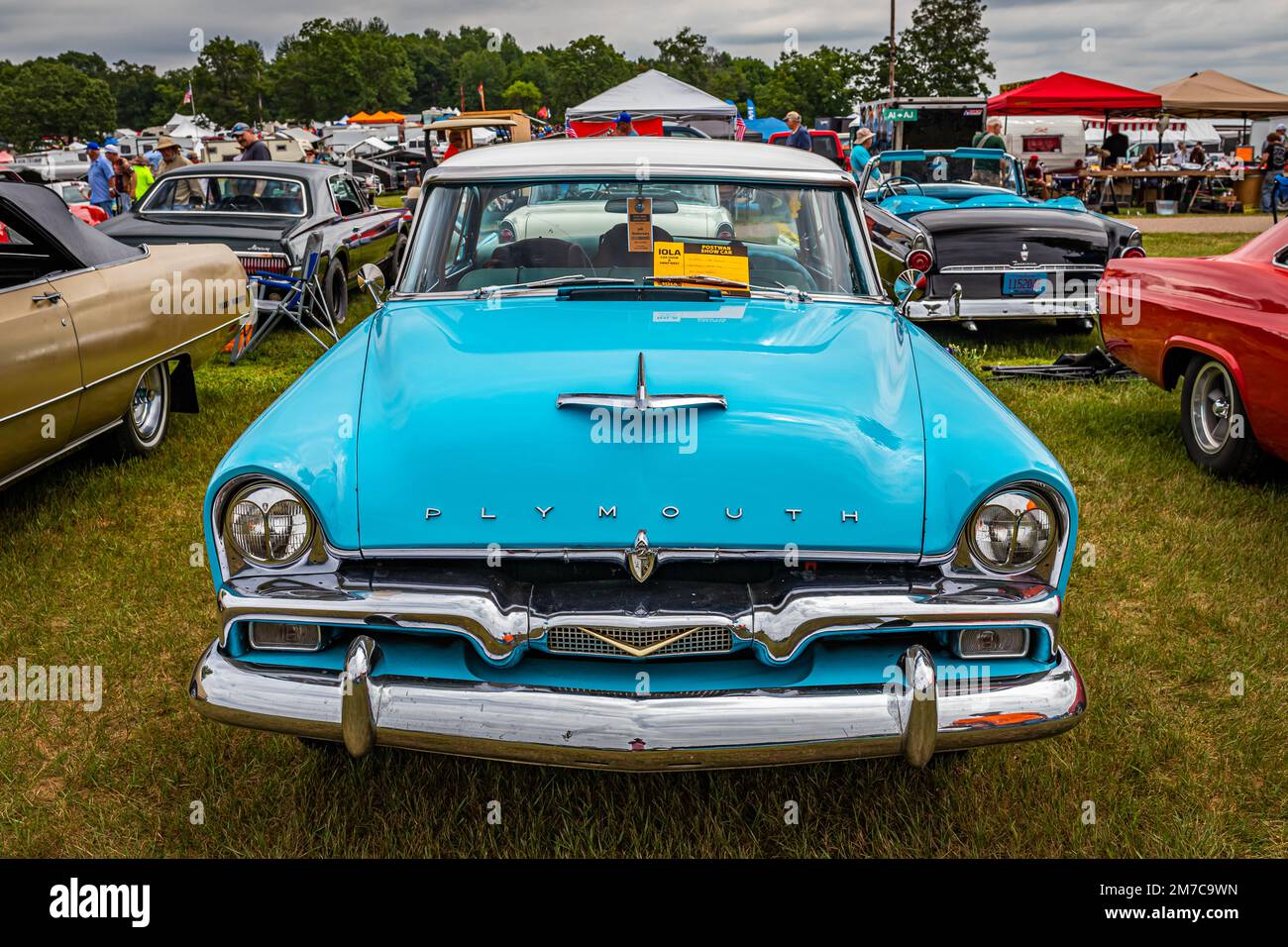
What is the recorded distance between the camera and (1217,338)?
504 cm

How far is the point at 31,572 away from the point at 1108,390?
624 centimetres

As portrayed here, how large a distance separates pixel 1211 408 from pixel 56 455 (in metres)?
5.53

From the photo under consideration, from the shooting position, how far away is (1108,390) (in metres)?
7.04

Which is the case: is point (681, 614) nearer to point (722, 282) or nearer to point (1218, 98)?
point (722, 282)

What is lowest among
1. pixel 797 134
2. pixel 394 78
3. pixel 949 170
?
pixel 949 170

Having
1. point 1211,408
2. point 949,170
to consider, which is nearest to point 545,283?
point 1211,408

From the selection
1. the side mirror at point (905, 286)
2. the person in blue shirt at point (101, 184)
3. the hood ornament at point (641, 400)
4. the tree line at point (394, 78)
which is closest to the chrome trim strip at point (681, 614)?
the hood ornament at point (641, 400)

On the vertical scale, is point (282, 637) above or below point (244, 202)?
below

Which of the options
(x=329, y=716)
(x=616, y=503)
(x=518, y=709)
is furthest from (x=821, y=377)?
(x=329, y=716)

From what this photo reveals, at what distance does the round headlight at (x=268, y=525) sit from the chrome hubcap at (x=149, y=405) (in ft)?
11.8

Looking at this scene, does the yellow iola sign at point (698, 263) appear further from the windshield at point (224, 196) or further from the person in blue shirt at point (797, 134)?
the person in blue shirt at point (797, 134)

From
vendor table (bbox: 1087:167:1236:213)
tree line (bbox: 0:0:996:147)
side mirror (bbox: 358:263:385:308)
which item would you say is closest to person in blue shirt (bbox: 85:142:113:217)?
side mirror (bbox: 358:263:385:308)

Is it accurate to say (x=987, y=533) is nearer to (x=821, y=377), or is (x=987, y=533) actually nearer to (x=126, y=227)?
(x=821, y=377)

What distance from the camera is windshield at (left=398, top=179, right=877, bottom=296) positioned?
351cm
